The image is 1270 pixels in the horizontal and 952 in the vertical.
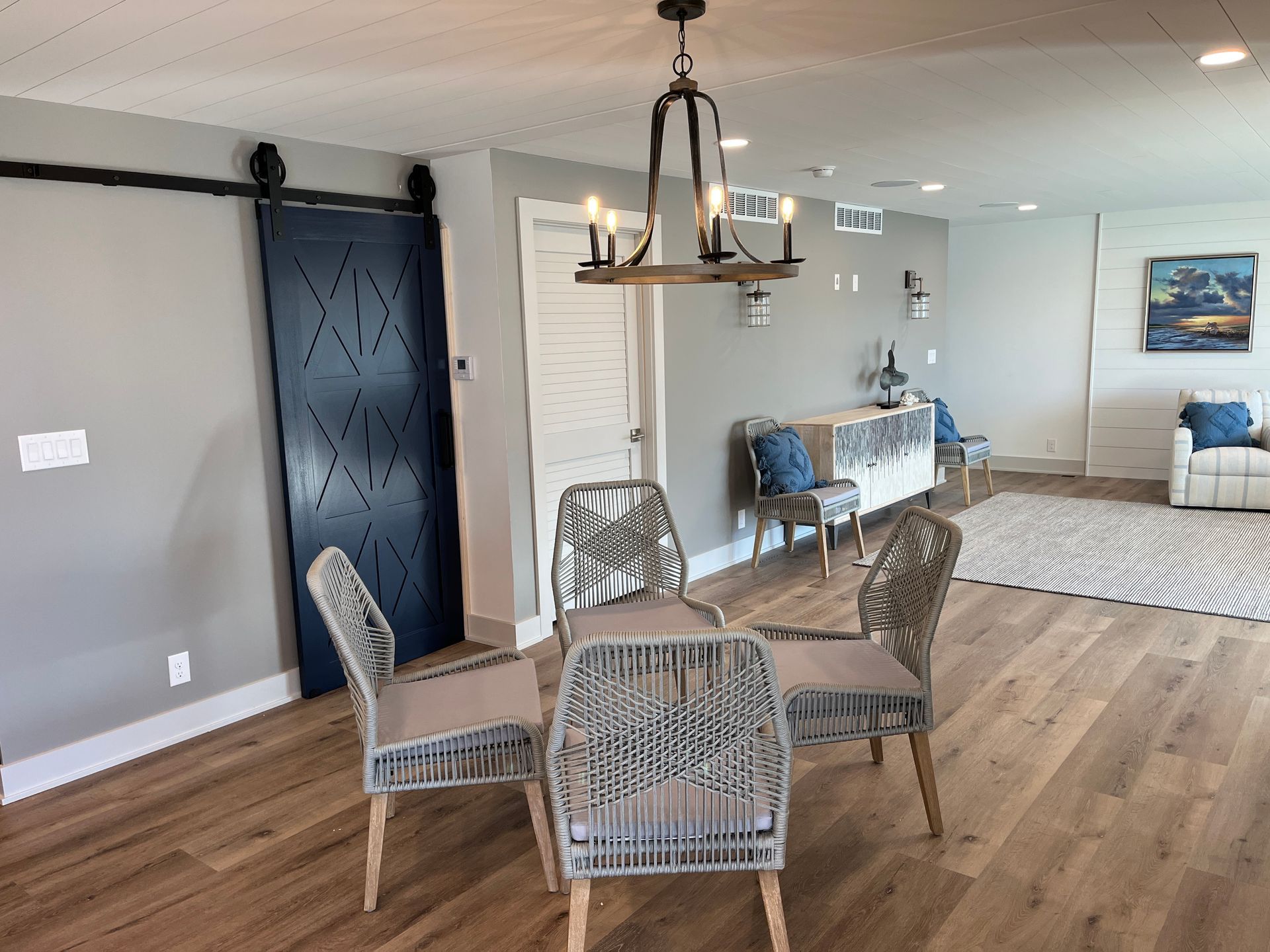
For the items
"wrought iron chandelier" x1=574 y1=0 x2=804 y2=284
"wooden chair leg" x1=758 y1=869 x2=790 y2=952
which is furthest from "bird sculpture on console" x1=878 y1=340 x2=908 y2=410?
"wooden chair leg" x1=758 y1=869 x2=790 y2=952

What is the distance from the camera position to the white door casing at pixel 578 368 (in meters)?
4.12

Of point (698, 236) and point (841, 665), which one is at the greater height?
point (698, 236)

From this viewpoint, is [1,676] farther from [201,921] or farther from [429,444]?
[429,444]

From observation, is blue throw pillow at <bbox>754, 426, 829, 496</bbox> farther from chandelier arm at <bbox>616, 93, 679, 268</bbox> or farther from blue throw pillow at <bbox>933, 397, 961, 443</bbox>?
chandelier arm at <bbox>616, 93, 679, 268</bbox>

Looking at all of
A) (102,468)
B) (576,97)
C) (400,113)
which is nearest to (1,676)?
(102,468)

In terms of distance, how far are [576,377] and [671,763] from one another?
289cm

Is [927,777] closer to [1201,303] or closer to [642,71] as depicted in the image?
[642,71]

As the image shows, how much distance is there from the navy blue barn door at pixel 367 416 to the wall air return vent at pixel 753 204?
2057 millimetres

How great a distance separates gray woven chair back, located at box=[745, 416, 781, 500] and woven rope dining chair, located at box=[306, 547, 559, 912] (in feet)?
10.3

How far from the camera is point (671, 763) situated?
1.79 metres

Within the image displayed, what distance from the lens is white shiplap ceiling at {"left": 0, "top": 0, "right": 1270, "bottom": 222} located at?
2.13 meters

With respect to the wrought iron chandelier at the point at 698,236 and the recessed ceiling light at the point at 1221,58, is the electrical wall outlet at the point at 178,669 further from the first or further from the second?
the recessed ceiling light at the point at 1221,58

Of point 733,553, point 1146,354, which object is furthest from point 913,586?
point 1146,354

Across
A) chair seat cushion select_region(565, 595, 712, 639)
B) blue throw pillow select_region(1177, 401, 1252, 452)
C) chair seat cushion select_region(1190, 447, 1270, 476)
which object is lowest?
chair seat cushion select_region(1190, 447, 1270, 476)
